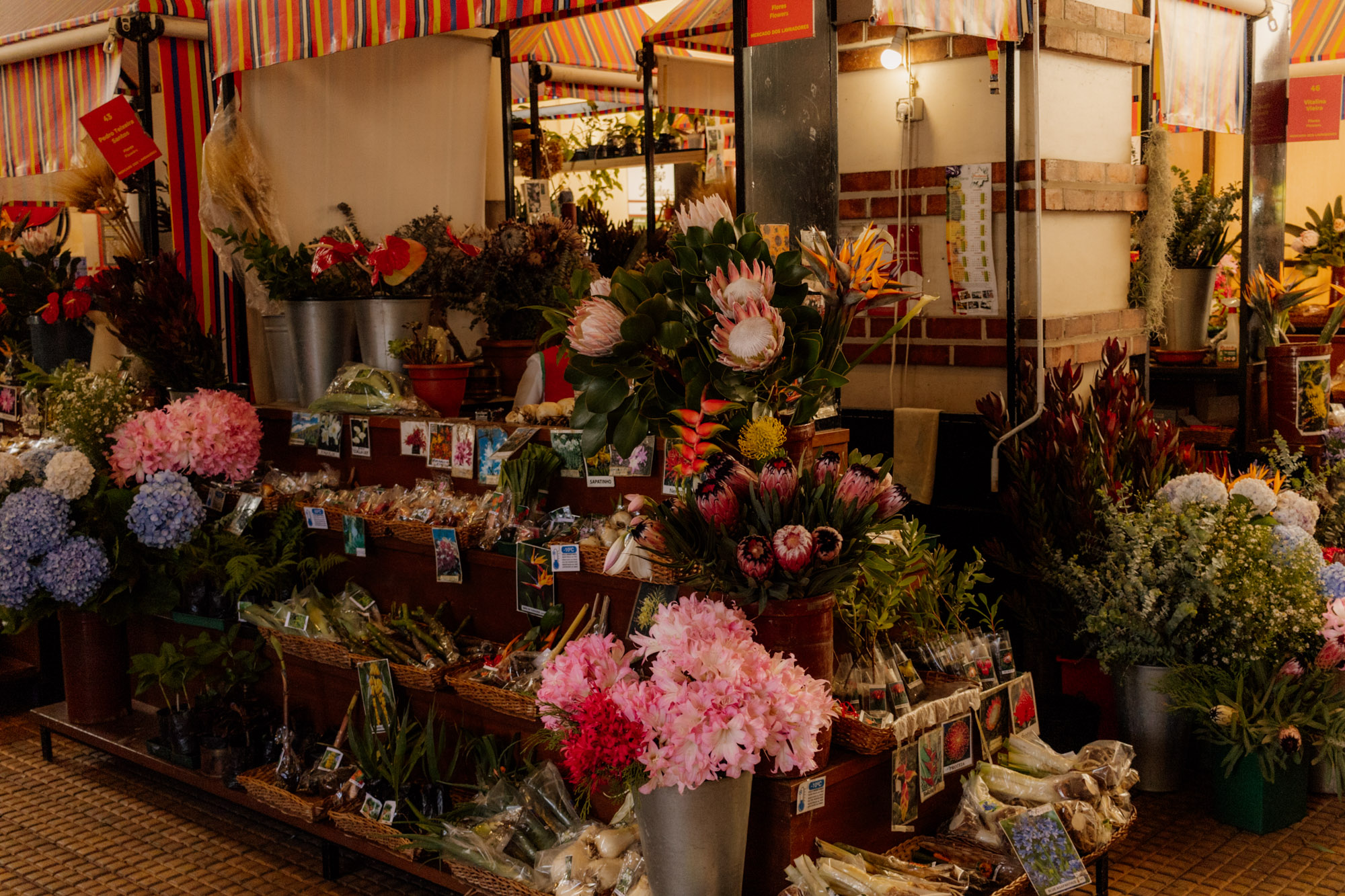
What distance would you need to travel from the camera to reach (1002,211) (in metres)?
4.16

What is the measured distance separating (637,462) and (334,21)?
1649 millimetres

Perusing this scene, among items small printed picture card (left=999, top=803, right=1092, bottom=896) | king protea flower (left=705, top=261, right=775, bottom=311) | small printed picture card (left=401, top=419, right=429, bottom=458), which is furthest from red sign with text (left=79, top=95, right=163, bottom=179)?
small printed picture card (left=999, top=803, right=1092, bottom=896)

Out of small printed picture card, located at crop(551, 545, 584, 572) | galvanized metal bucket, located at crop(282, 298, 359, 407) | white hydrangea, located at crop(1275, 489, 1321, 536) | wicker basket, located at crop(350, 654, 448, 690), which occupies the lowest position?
wicker basket, located at crop(350, 654, 448, 690)

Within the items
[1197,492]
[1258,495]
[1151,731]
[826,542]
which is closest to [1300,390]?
[1258,495]

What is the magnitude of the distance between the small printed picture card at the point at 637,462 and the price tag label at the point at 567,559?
21cm

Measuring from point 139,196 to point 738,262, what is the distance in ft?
8.82

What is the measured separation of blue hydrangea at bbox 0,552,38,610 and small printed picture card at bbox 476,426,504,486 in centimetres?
140

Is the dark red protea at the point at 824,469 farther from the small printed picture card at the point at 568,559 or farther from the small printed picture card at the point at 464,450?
the small printed picture card at the point at 464,450

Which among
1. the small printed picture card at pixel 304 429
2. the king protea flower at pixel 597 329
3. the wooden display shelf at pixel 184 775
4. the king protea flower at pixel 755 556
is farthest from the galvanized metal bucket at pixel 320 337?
the king protea flower at pixel 755 556

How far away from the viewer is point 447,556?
3219 mm

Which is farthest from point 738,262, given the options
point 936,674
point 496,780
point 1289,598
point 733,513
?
point 1289,598

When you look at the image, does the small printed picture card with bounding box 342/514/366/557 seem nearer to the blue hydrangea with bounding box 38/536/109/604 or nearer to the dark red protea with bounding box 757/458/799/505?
the blue hydrangea with bounding box 38/536/109/604

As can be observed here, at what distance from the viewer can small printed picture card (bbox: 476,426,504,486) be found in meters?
3.25

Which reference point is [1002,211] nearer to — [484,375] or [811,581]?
[484,375]
